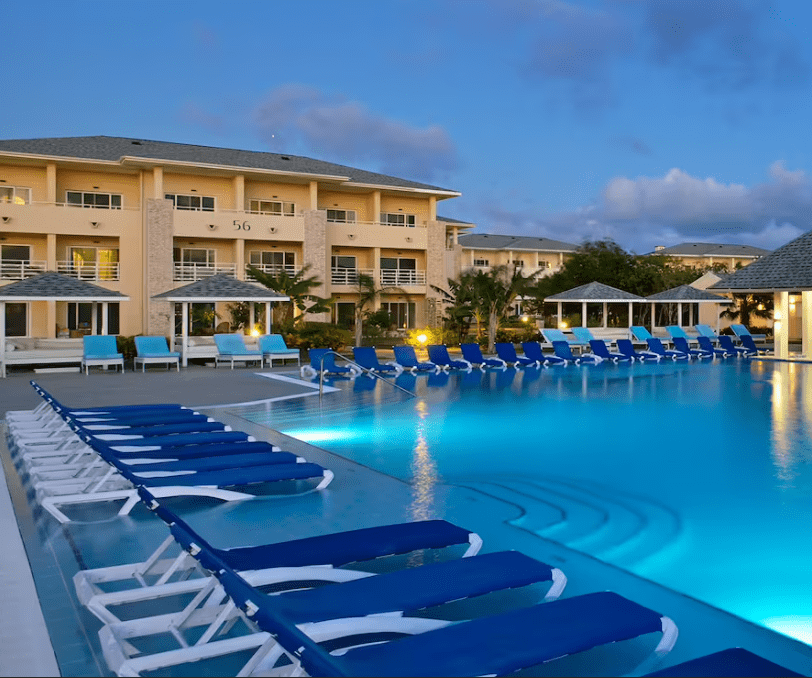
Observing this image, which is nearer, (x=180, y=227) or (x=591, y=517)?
(x=591, y=517)

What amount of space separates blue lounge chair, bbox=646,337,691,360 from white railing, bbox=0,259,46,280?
21.8 metres

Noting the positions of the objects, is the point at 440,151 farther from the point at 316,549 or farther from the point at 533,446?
the point at 316,549

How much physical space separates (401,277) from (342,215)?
3.93m

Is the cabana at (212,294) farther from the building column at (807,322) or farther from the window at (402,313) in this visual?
the building column at (807,322)

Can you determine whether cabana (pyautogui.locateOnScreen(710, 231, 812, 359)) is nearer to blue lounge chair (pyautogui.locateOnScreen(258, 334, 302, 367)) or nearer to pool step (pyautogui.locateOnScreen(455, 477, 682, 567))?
blue lounge chair (pyautogui.locateOnScreen(258, 334, 302, 367))

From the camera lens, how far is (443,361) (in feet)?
71.4

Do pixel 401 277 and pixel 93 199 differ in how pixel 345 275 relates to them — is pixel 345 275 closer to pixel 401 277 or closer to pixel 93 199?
pixel 401 277

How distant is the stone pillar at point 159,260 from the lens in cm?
2969

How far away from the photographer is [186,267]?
3106 centimetres

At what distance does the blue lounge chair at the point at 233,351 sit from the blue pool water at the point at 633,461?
5255 millimetres

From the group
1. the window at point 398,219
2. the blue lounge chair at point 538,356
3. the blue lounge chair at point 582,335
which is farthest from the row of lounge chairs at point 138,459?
the window at point 398,219

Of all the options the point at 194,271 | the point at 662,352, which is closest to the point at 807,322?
the point at 662,352

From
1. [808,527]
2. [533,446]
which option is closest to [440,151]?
[533,446]

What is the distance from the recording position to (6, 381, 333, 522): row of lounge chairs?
6891mm
